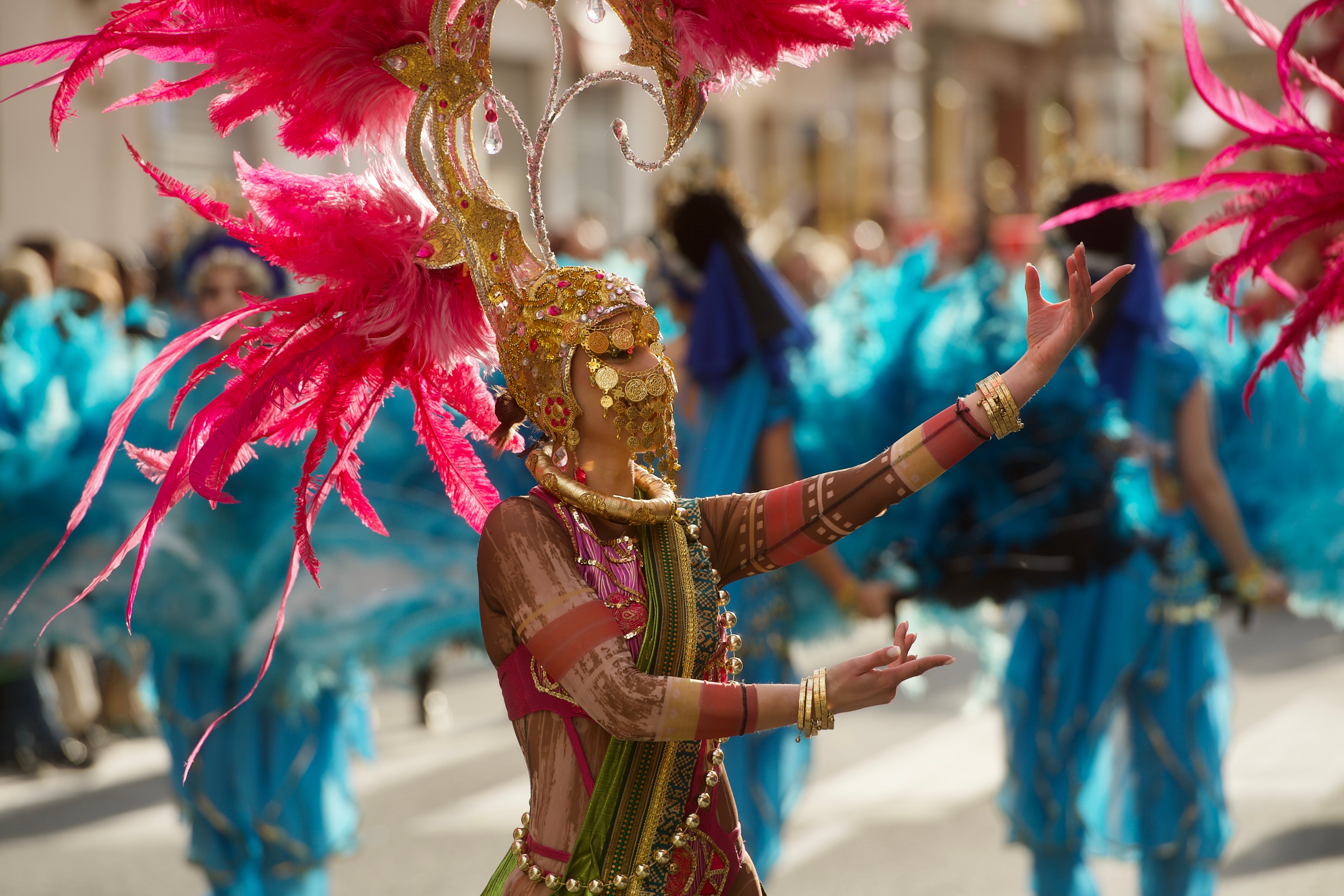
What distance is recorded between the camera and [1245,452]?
470cm

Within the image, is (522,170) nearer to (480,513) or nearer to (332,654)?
(332,654)

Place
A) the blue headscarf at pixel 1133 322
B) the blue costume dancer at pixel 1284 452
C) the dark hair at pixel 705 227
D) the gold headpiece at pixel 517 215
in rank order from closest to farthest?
the gold headpiece at pixel 517 215
the blue headscarf at pixel 1133 322
the dark hair at pixel 705 227
the blue costume dancer at pixel 1284 452

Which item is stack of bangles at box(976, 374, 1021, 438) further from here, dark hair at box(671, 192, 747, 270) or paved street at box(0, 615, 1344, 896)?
paved street at box(0, 615, 1344, 896)

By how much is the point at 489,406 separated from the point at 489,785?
424cm

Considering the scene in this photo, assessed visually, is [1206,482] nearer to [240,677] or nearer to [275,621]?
[275,621]

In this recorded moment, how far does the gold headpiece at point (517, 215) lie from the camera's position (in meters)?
2.12

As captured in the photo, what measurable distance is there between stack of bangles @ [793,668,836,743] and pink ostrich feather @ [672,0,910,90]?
0.89 metres

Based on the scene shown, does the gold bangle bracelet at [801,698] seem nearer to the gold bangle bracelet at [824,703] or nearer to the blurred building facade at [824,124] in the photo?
the gold bangle bracelet at [824,703]

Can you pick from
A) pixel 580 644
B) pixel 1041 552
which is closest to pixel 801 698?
pixel 580 644

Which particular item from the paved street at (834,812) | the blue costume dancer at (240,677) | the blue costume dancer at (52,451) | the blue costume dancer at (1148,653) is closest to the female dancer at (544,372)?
the blue costume dancer at (240,677)

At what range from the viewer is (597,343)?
82.1 inches

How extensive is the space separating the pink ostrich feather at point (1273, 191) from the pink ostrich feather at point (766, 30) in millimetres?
419

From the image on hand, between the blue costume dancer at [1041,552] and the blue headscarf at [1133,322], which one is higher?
the blue headscarf at [1133,322]

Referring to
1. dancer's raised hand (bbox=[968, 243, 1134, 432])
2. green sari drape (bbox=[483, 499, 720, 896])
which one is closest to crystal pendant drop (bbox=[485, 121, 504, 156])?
green sari drape (bbox=[483, 499, 720, 896])
